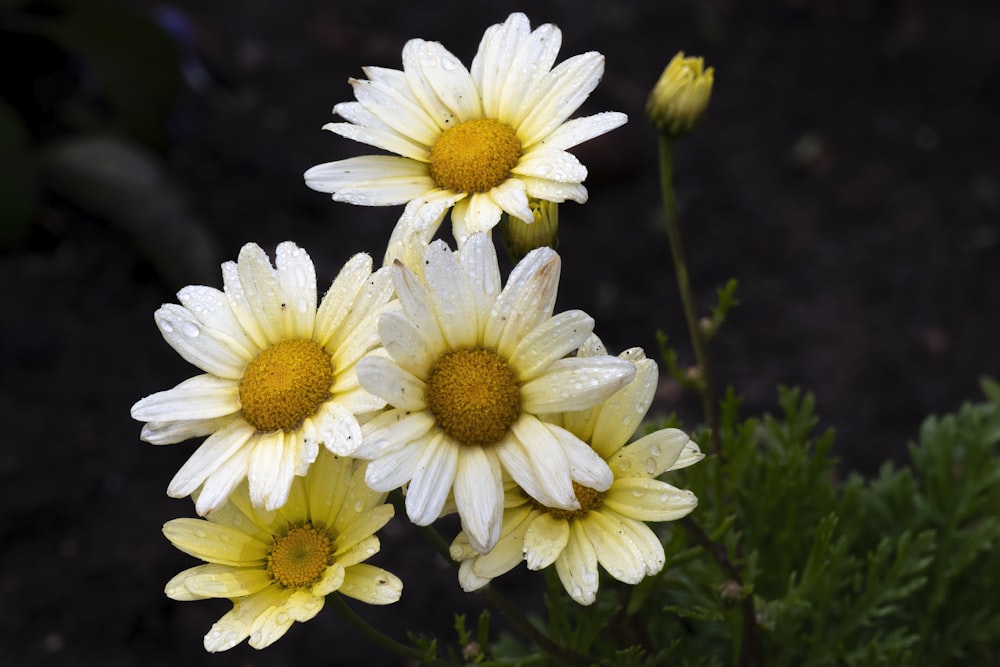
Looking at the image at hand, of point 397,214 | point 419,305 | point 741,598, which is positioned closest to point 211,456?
point 419,305

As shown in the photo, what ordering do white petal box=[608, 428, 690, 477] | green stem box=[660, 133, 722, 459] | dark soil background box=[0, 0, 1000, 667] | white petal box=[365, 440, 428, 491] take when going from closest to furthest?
white petal box=[365, 440, 428, 491] → white petal box=[608, 428, 690, 477] → green stem box=[660, 133, 722, 459] → dark soil background box=[0, 0, 1000, 667]

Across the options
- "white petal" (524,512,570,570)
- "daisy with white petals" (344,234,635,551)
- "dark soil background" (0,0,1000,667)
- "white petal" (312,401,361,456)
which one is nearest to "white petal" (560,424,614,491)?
"daisy with white petals" (344,234,635,551)

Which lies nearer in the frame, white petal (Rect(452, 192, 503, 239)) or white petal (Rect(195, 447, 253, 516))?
white petal (Rect(195, 447, 253, 516))

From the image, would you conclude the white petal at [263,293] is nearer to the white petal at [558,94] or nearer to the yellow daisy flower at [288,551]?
the yellow daisy flower at [288,551]

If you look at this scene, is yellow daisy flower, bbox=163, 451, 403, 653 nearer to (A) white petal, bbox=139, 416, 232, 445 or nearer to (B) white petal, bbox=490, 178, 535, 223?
(A) white petal, bbox=139, 416, 232, 445

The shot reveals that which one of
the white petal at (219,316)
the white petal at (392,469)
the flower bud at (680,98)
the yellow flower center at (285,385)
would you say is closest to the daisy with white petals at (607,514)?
the white petal at (392,469)

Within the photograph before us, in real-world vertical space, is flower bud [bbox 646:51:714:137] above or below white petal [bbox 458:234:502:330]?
above
